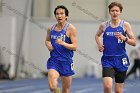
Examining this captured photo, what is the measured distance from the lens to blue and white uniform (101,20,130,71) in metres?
10.4

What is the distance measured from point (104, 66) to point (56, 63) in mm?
894

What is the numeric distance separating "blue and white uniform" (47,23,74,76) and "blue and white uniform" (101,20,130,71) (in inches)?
26.3

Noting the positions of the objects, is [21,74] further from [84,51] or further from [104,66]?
[104,66]

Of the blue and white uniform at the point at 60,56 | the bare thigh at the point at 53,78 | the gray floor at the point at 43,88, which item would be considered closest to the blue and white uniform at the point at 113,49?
the blue and white uniform at the point at 60,56

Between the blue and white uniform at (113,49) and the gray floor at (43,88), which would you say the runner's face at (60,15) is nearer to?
the blue and white uniform at (113,49)

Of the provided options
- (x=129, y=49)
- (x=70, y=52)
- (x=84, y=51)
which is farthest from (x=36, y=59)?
(x=70, y=52)

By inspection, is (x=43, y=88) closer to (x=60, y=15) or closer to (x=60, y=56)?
(x=60, y=56)

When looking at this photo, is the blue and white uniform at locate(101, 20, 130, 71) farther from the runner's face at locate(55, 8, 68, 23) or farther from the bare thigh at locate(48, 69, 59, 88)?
the bare thigh at locate(48, 69, 59, 88)

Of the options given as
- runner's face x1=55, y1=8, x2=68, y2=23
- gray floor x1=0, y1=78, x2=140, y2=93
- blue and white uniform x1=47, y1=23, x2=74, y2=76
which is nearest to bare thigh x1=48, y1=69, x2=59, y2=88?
blue and white uniform x1=47, y1=23, x2=74, y2=76

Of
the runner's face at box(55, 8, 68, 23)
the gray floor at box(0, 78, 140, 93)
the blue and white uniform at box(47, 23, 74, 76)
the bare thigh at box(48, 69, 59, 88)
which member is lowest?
the gray floor at box(0, 78, 140, 93)

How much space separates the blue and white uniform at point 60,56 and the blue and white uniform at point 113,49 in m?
0.67

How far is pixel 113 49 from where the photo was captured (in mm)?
10445

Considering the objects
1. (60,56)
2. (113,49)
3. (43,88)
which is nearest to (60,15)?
(60,56)

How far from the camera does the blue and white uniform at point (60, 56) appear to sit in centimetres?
1032
